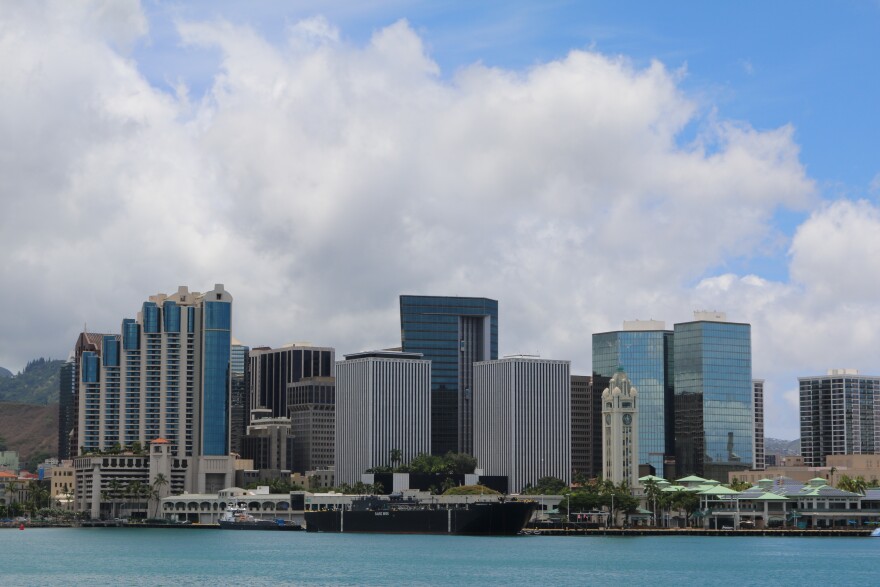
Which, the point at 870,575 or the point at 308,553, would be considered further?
the point at 308,553

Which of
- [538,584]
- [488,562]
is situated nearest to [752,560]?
[488,562]

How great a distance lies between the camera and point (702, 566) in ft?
571

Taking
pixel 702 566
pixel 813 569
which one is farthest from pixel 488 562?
pixel 813 569

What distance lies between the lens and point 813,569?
17150cm

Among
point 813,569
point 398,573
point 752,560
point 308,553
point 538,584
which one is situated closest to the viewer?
point 538,584

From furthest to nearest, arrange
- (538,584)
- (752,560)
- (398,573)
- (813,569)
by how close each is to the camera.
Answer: (752,560)
(813,569)
(398,573)
(538,584)

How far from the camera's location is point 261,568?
16825cm

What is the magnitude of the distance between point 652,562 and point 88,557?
68929 mm

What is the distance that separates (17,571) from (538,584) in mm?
56249

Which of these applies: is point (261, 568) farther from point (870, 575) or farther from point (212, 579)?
point (870, 575)

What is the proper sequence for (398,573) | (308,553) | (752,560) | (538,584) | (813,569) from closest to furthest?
1. (538,584)
2. (398,573)
3. (813,569)
4. (752,560)
5. (308,553)

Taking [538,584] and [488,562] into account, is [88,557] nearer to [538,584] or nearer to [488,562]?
[488,562]

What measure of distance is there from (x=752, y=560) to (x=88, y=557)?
81.0m

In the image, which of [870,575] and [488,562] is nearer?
[870,575]
